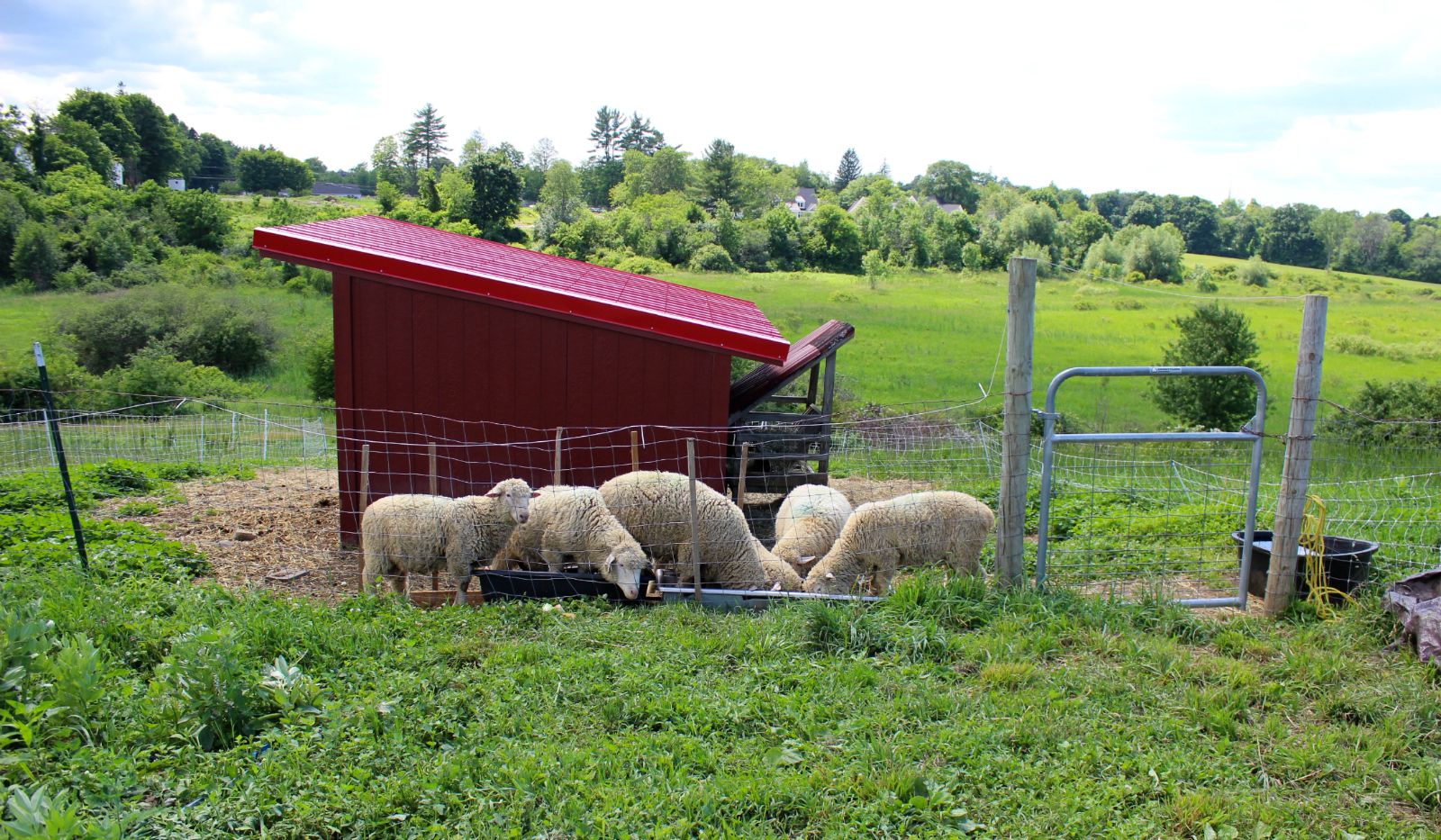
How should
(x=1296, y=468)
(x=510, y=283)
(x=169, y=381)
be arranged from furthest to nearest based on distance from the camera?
(x=169, y=381) → (x=510, y=283) → (x=1296, y=468)

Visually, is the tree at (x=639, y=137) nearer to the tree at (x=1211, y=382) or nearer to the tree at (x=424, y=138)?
the tree at (x=424, y=138)

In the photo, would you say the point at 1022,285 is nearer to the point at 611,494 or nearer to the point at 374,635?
the point at 611,494

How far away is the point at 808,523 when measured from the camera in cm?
893

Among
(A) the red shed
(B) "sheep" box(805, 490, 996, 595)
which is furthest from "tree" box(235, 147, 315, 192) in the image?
(B) "sheep" box(805, 490, 996, 595)

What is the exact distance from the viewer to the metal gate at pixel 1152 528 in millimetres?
6766

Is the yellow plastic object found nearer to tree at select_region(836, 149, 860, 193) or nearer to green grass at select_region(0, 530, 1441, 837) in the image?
green grass at select_region(0, 530, 1441, 837)

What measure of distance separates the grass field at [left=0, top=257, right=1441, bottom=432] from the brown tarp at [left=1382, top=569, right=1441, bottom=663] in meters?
13.8

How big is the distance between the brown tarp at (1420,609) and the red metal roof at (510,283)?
18.9ft

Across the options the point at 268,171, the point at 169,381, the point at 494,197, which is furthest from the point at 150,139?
A: the point at 169,381

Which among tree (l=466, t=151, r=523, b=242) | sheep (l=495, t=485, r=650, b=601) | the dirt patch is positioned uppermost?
tree (l=466, t=151, r=523, b=242)

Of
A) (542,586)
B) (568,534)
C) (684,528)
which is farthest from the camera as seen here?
(684,528)

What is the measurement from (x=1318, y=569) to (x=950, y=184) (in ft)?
449

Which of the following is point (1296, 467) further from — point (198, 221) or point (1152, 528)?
point (198, 221)

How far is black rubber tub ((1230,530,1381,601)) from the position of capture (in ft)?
22.4
